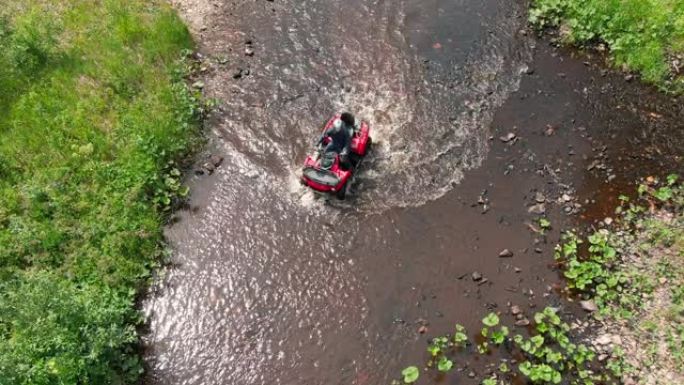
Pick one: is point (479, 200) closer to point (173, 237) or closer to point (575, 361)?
point (575, 361)

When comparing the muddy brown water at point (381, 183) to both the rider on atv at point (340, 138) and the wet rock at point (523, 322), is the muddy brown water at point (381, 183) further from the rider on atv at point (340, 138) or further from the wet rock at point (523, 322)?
the rider on atv at point (340, 138)

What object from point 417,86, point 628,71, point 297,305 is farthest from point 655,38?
point 297,305

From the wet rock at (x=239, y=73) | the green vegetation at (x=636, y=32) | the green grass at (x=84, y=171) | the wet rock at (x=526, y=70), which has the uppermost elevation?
the green vegetation at (x=636, y=32)

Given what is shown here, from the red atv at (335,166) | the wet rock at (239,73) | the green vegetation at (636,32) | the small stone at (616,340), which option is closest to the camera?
the small stone at (616,340)

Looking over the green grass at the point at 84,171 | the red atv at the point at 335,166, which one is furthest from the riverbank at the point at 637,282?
the green grass at the point at 84,171

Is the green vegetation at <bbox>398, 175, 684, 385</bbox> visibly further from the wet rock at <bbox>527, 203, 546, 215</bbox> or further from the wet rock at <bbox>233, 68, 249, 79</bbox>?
the wet rock at <bbox>233, 68, 249, 79</bbox>

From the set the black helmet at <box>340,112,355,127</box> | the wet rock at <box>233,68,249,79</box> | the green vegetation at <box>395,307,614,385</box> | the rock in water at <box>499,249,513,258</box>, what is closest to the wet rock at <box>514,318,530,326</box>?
the green vegetation at <box>395,307,614,385</box>

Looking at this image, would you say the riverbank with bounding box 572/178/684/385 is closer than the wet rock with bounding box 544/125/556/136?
Yes
